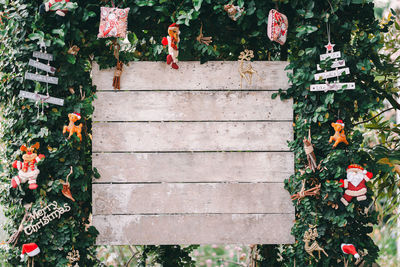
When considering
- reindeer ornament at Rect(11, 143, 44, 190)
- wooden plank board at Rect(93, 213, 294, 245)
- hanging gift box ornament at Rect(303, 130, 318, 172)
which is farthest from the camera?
wooden plank board at Rect(93, 213, 294, 245)

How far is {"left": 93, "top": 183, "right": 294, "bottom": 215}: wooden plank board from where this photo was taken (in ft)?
8.10

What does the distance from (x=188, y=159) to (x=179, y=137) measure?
17 centimetres

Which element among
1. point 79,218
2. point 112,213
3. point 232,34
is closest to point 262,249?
point 112,213

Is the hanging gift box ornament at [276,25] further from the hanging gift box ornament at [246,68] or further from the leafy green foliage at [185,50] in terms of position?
the hanging gift box ornament at [246,68]

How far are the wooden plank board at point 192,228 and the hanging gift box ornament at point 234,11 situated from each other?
135 cm

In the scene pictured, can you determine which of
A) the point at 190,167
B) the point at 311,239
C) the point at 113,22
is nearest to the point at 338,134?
the point at 311,239

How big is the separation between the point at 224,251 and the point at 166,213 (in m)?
2.00

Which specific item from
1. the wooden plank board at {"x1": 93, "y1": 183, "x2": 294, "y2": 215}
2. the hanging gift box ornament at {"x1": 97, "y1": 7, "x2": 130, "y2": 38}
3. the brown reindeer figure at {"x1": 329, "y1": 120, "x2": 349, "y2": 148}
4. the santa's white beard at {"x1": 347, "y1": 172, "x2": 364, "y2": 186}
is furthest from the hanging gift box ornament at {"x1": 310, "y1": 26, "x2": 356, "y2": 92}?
the hanging gift box ornament at {"x1": 97, "y1": 7, "x2": 130, "y2": 38}

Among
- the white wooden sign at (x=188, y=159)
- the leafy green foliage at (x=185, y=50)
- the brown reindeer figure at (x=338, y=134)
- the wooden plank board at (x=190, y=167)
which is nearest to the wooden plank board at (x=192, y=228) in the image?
the white wooden sign at (x=188, y=159)

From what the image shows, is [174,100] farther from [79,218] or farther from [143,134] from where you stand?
[79,218]

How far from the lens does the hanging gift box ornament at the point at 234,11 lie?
2268mm

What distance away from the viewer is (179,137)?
2.48m

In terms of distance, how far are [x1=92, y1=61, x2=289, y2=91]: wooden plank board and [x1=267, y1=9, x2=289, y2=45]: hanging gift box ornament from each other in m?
0.27

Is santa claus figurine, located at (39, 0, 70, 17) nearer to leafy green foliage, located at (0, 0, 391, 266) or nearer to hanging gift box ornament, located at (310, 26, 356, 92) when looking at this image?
leafy green foliage, located at (0, 0, 391, 266)
